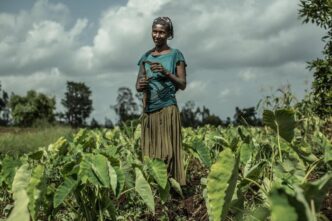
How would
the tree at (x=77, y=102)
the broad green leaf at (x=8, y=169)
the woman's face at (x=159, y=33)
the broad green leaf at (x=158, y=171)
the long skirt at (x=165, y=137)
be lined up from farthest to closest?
the tree at (x=77, y=102) < the long skirt at (x=165, y=137) < the woman's face at (x=159, y=33) < the broad green leaf at (x=8, y=169) < the broad green leaf at (x=158, y=171)

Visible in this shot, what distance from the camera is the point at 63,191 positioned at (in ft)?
9.74

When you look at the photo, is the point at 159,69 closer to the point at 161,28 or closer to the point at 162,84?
the point at 162,84

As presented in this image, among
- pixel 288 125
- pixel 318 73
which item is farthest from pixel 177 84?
pixel 318 73

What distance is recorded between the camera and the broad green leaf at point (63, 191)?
116 inches

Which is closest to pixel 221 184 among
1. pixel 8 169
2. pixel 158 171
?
pixel 158 171

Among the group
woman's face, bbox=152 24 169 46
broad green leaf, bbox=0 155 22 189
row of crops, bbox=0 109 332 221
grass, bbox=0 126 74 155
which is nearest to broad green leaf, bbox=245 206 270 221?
row of crops, bbox=0 109 332 221

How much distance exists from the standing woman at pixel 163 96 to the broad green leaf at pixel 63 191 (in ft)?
5.55

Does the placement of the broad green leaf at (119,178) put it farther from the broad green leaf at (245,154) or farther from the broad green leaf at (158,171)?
the broad green leaf at (245,154)

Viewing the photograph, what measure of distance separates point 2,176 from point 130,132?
3.29 meters

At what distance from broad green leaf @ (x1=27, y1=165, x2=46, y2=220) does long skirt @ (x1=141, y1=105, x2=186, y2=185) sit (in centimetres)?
223

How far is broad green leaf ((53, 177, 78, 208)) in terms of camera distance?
295 centimetres

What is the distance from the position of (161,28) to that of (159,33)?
0.14ft

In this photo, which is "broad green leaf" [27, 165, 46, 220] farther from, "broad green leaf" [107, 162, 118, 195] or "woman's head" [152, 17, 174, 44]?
"woman's head" [152, 17, 174, 44]

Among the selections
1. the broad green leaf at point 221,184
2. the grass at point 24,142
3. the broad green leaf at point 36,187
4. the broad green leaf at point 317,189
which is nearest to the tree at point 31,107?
the grass at point 24,142
